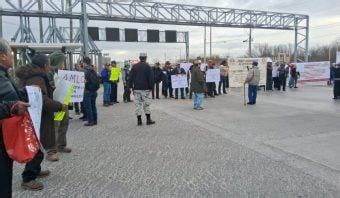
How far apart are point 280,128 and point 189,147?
3.05 meters

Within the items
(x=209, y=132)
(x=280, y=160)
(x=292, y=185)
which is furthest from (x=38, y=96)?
(x=209, y=132)

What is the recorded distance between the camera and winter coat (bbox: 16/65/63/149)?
5.47 meters

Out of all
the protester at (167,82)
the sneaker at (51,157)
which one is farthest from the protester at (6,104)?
the protester at (167,82)

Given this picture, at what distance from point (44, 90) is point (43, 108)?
0.26 m

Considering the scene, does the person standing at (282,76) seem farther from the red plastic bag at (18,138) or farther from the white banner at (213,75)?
the red plastic bag at (18,138)

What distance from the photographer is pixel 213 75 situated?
18734mm

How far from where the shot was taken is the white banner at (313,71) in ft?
85.9

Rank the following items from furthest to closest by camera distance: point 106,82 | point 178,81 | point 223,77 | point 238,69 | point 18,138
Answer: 1. point 238,69
2. point 223,77
3. point 178,81
4. point 106,82
5. point 18,138

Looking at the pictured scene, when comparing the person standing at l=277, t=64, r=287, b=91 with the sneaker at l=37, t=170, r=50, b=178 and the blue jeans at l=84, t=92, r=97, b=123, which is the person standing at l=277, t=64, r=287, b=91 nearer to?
the blue jeans at l=84, t=92, r=97, b=123

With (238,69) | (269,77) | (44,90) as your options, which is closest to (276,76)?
(269,77)

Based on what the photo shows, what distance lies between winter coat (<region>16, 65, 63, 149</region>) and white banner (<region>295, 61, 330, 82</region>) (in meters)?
23.0

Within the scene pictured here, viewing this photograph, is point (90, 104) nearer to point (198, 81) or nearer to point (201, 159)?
point (198, 81)

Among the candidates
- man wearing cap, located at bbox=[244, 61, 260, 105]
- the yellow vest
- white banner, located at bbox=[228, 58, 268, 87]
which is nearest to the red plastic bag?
man wearing cap, located at bbox=[244, 61, 260, 105]

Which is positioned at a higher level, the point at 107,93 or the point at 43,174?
the point at 107,93
